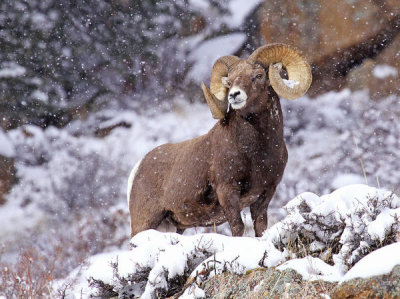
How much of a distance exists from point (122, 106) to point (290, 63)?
1580 cm

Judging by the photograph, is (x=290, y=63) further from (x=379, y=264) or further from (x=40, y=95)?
(x=40, y=95)

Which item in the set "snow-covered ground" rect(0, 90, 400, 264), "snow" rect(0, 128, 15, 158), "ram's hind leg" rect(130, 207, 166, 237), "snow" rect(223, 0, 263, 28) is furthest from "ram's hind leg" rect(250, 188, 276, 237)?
"snow" rect(0, 128, 15, 158)

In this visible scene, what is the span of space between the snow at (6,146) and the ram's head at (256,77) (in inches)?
610

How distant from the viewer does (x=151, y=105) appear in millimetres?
21047

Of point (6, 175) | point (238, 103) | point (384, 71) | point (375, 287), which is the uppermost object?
point (6, 175)

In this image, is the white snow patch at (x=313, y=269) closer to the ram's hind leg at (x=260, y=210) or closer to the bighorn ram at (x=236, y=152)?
the bighorn ram at (x=236, y=152)

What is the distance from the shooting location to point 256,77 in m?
5.43

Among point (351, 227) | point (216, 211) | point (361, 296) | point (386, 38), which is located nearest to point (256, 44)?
point (386, 38)

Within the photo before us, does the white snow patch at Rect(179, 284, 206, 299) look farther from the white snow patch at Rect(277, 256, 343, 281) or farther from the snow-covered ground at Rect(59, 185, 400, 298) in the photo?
the white snow patch at Rect(277, 256, 343, 281)

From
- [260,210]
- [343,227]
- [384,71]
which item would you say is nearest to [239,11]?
[384,71]

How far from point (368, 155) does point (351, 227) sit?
14.2 m

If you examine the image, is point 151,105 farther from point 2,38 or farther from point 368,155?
point 368,155

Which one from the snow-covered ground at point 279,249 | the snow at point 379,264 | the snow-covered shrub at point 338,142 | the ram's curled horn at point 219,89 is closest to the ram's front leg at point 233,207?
the snow-covered ground at point 279,249

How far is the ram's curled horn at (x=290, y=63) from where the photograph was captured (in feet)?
18.3
